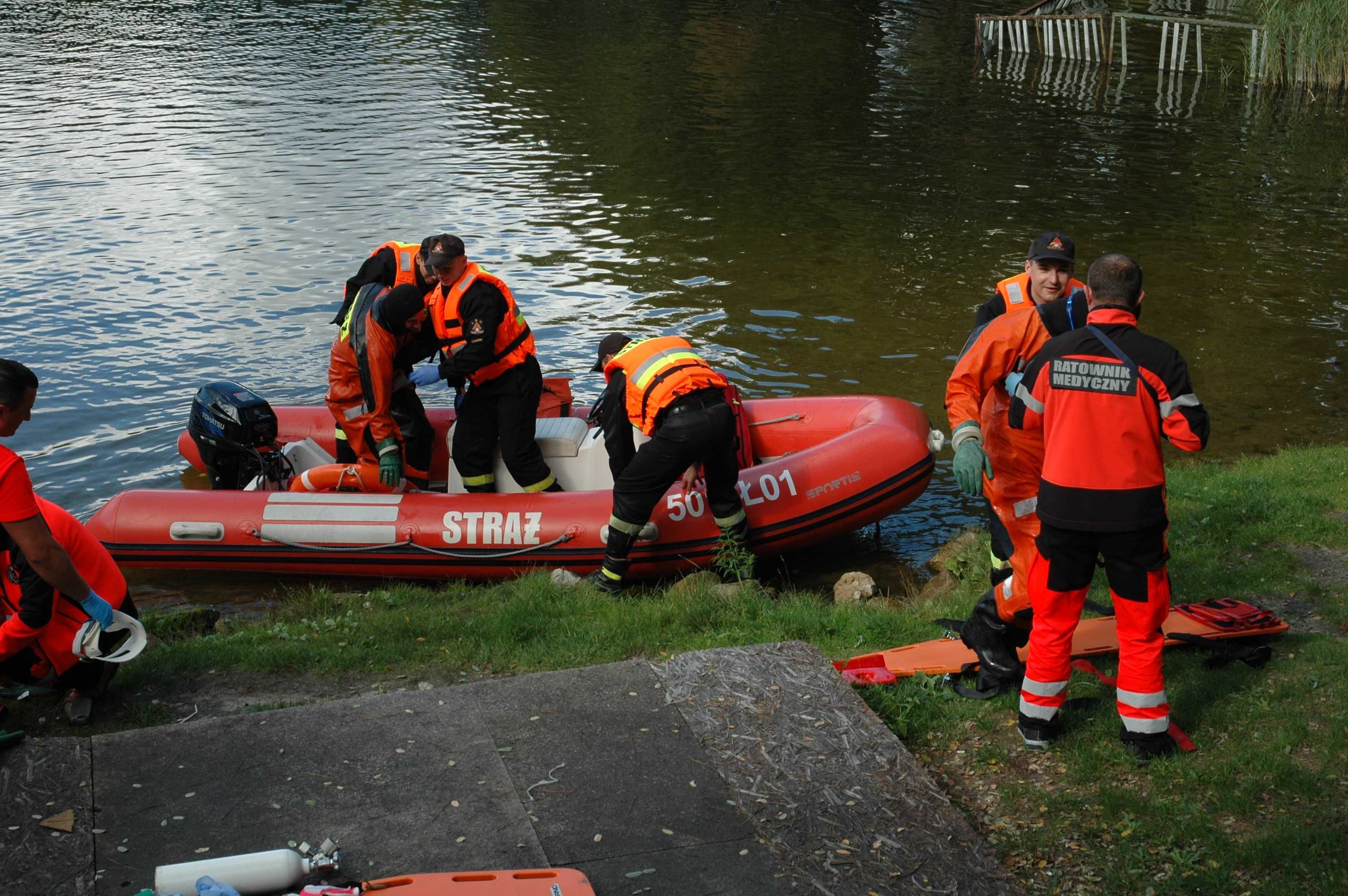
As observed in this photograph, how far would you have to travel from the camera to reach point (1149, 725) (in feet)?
12.4

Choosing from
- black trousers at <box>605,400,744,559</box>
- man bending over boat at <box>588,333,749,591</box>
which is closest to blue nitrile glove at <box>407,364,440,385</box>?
man bending over boat at <box>588,333,749,591</box>

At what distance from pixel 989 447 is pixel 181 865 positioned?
2984 mm

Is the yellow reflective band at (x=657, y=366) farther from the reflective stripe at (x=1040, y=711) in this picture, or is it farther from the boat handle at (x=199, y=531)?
the boat handle at (x=199, y=531)

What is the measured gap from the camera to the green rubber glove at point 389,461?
22.9 ft

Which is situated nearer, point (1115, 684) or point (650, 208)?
point (1115, 684)

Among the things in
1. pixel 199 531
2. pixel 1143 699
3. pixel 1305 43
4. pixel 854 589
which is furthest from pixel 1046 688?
pixel 1305 43

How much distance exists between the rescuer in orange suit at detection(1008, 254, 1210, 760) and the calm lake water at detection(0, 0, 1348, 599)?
348 cm

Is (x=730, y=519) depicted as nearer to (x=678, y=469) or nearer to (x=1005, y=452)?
(x=678, y=469)

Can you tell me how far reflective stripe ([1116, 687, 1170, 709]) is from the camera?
377 centimetres

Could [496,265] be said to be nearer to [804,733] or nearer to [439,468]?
[439,468]

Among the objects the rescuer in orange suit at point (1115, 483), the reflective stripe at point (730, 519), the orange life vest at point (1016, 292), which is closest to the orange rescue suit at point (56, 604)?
the reflective stripe at point (730, 519)

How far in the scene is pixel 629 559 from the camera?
21.8ft

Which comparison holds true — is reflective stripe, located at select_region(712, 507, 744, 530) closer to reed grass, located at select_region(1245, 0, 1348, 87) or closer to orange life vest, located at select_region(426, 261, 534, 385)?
orange life vest, located at select_region(426, 261, 534, 385)

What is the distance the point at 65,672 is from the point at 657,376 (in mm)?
2899
